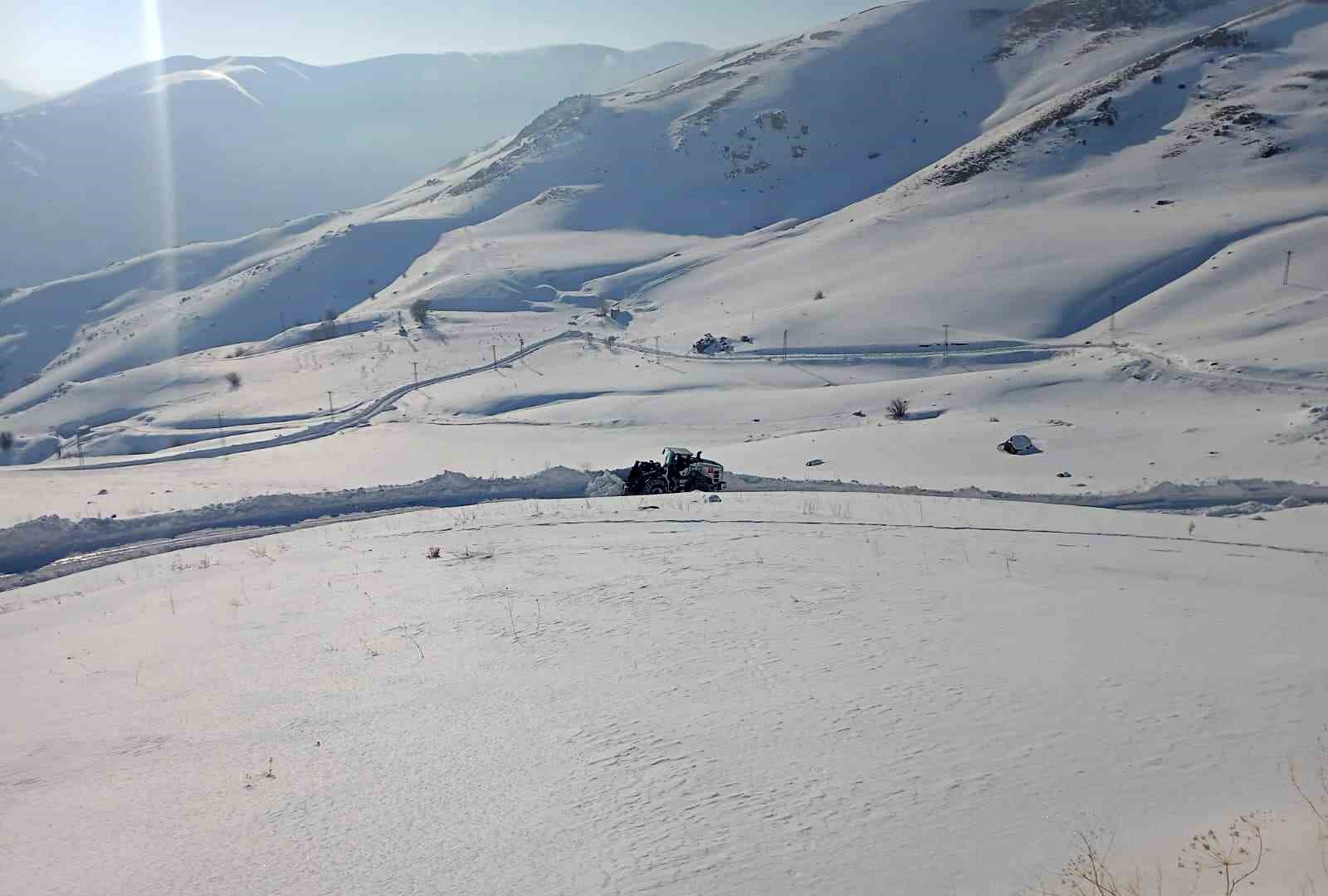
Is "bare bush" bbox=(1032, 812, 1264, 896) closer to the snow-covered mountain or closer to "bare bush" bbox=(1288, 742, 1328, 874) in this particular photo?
"bare bush" bbox=(1288, 742, 1328, 874)

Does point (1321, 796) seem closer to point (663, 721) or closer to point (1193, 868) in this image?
point (1193, 868)

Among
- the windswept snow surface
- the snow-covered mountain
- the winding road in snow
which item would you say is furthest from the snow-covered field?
the snow-covered mountain

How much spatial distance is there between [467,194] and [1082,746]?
157646 millimetres

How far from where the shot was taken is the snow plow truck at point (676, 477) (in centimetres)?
2422

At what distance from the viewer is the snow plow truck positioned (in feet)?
79.5

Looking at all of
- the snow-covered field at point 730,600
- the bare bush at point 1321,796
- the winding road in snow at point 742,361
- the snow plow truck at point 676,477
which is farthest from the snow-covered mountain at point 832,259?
the bare bush at point 1321,796

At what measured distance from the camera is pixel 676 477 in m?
24.4

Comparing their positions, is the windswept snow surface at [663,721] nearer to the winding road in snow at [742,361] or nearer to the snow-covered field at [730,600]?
the snow-covered field at [730,600]

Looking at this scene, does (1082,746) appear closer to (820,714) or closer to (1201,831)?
(1201,831)

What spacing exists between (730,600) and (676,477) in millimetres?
12676

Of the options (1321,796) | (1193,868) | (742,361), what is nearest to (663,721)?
(1193,868)

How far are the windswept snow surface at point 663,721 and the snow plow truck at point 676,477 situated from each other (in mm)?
9291

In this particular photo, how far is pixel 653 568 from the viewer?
13.9 metres

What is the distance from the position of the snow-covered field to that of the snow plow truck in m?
1.41
